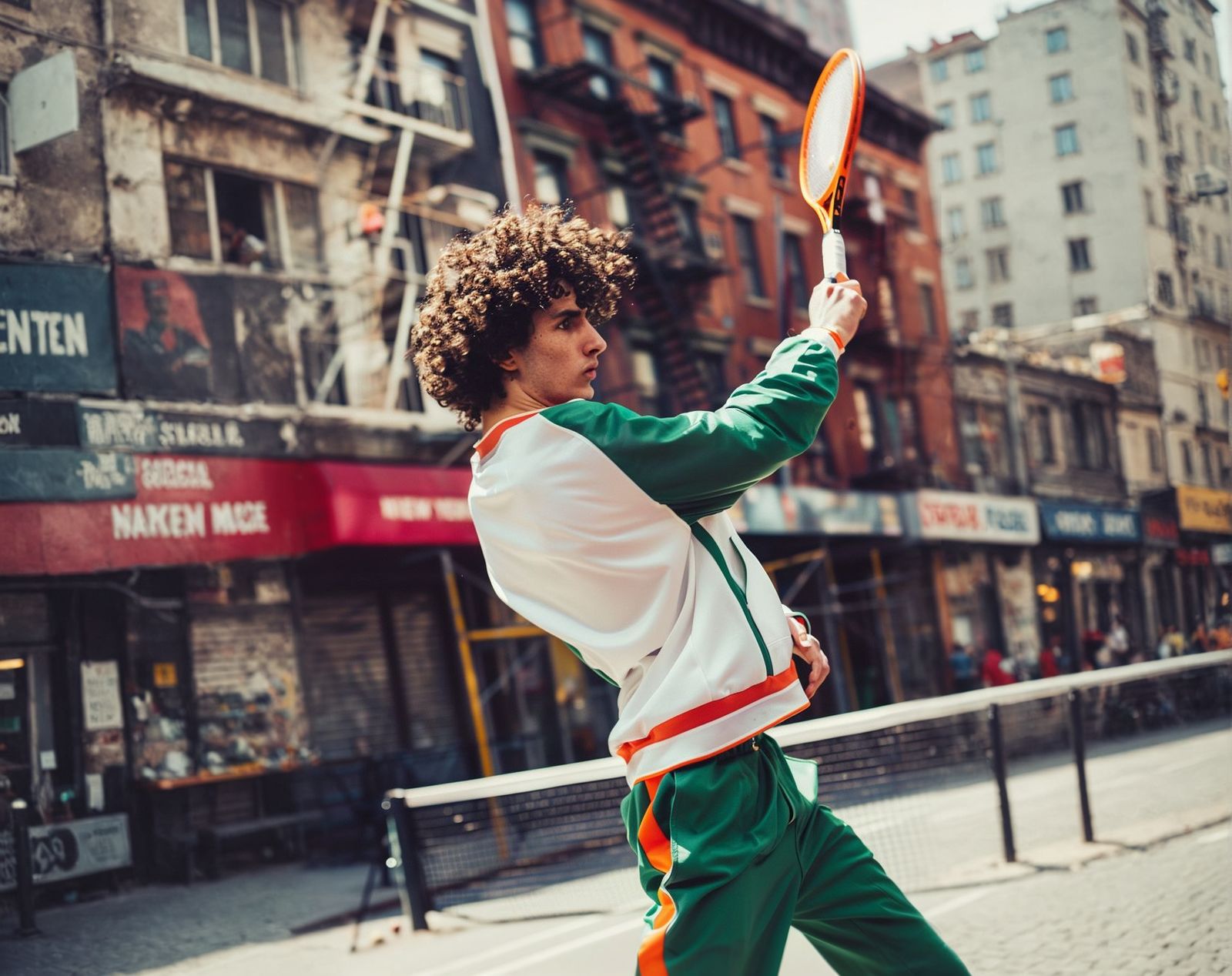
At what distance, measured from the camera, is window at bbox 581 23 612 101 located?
80.3ft

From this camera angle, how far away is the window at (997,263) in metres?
24.4

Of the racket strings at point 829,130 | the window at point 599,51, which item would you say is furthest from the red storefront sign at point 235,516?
the window at point 599,51

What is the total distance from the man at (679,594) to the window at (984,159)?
20.2 m

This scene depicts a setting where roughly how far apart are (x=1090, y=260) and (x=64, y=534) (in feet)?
32.6

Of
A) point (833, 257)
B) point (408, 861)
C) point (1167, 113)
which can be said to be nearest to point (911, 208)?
point (1167, 113)

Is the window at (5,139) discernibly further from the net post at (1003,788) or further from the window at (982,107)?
the window at (982,107)

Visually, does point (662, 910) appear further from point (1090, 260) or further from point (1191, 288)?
point (1090, 260)

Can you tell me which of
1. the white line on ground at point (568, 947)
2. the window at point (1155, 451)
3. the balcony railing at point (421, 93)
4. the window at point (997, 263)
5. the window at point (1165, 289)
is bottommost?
the white line on ground at point (568, 947)

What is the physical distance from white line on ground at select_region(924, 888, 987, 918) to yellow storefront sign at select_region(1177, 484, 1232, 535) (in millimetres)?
7412

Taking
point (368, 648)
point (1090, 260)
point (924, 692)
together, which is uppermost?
point (1090, 260)

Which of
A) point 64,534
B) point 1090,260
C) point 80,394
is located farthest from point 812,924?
point 1090,260

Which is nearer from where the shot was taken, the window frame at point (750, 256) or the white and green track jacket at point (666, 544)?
the white and green track jacket at point (666, 544)

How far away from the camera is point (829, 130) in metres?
3.28

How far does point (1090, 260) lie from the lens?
44.0 feet
